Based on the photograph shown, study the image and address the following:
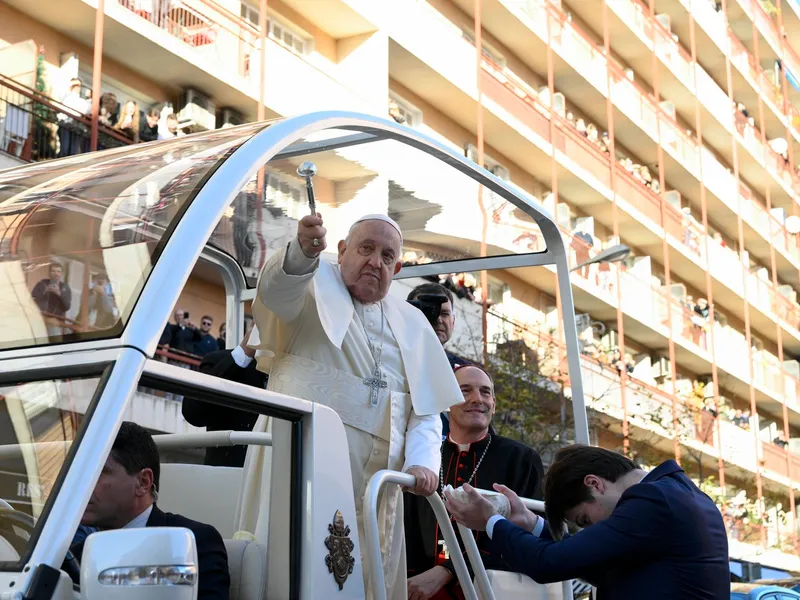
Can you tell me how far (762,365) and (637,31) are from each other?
14.2m

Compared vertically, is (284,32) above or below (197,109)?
above

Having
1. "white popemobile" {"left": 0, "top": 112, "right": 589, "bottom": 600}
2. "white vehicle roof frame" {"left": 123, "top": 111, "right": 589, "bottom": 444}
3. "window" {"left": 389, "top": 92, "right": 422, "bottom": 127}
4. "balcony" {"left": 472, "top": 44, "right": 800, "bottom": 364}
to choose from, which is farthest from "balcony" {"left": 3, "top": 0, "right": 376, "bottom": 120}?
"white popemobile" {"left": 0, "top": 112, "right": 589, "bottom": 600}

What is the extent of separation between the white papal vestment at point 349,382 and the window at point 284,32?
22.2 metres

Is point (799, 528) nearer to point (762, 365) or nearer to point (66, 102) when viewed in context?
point (762, 365)

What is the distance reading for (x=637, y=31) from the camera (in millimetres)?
41844

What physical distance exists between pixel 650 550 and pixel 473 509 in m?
0.66

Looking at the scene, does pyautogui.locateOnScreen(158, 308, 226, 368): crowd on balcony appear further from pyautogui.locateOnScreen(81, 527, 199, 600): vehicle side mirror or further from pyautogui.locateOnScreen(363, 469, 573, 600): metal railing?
pyautogui.locateOnScreen(81, 527, 199, 600): vehicle side mirror

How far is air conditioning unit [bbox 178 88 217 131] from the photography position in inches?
916

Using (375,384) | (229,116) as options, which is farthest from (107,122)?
(375,384)

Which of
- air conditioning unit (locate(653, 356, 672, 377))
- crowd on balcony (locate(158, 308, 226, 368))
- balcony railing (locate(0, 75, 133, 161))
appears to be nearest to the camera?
crowd on balcony (locate(158, 308, 226, 368))

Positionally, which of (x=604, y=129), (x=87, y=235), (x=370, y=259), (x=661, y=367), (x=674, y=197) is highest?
(x=604, y=129)

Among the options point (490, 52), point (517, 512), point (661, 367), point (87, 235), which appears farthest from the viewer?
point (661, 367)

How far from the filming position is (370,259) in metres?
4.92

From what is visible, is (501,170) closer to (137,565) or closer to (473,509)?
(473,509)
